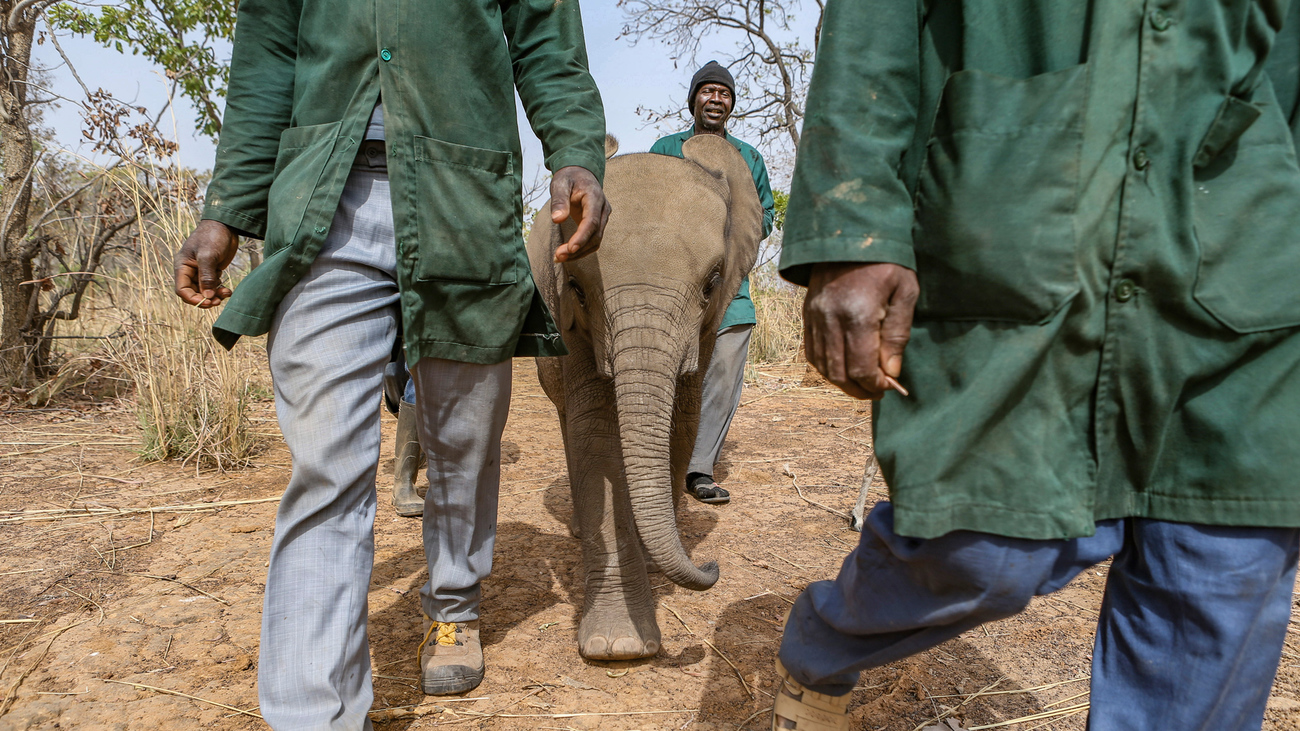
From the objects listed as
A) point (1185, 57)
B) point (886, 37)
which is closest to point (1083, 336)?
point (1185, 57)

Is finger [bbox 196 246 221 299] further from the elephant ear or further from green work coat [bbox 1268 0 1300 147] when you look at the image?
green work coat [bbox 1268 0 1300 147]

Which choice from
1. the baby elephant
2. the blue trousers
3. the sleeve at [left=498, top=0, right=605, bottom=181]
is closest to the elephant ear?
the baby elephant

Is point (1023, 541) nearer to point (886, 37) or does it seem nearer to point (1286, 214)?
point (1286, 214)

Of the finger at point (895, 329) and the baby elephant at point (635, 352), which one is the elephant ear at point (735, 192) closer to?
the baby elephant at point (635, 352)

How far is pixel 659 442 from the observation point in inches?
102

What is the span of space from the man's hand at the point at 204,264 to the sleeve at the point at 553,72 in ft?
3.17

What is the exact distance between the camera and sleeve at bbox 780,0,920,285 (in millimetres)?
1390

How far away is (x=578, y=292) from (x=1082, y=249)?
6.38ft

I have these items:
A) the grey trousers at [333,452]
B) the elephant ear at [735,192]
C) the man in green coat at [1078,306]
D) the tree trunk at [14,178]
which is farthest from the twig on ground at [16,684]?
the tree trunk at [14,178]

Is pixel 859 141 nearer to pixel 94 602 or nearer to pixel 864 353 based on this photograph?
pixel 864 353

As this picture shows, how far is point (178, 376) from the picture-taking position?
5109 mm

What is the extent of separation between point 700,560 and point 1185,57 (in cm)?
294

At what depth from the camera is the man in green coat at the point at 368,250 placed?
6.48ft

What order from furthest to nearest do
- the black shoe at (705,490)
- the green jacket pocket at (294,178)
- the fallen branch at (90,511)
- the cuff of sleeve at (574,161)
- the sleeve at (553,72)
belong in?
the black shoe at (705,490) < the fallen branch at (90,511) < the sleeve at (553,72) < the cuff of sleeve at (574,161) < the green jacket pocket at (294,178)
